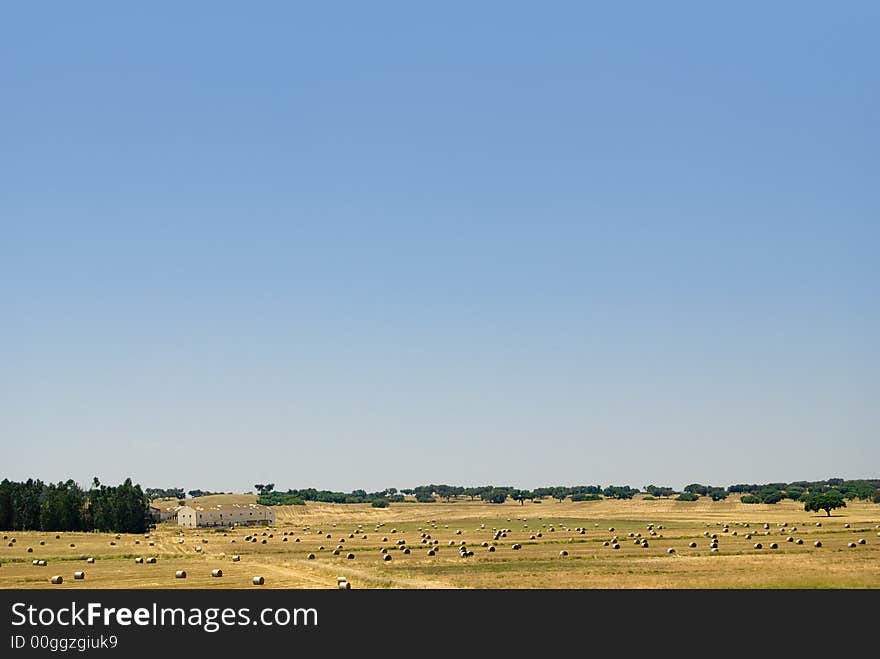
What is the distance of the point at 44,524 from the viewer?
173 m
